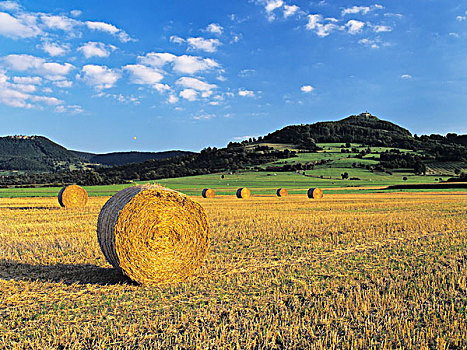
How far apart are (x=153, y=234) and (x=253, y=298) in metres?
3.02

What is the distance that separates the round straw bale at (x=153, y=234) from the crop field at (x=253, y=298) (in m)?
0.42

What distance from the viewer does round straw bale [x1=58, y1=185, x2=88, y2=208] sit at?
84.9 ft

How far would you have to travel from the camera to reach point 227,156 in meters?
101

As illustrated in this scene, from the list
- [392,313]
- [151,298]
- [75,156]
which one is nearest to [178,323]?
[151,298]

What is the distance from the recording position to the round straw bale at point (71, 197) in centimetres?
2588

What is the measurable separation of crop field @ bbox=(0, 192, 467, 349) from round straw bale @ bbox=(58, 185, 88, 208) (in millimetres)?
14594

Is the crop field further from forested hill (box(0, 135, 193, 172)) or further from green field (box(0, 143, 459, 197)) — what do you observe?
forested hill (box(0, 135, 193, 172))

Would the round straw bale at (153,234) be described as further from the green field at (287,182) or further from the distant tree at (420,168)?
the distant tree at (420,168)

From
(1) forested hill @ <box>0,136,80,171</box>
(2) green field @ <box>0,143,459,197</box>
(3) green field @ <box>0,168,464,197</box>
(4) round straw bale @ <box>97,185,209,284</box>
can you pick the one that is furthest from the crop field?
(1) forested hill @ <box>0,136,80,171</box>

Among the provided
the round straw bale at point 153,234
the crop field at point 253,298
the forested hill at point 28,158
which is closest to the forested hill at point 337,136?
the crop field at point 253,298

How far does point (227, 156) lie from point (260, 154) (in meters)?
9.78

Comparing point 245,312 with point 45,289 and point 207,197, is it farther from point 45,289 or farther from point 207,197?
point 207,197

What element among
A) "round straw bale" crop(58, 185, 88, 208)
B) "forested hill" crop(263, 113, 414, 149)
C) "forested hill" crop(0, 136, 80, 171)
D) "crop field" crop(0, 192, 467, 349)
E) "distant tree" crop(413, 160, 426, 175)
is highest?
"forested hill" crop(263, 113, 414, 149)

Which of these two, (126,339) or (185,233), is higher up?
(185,233)
